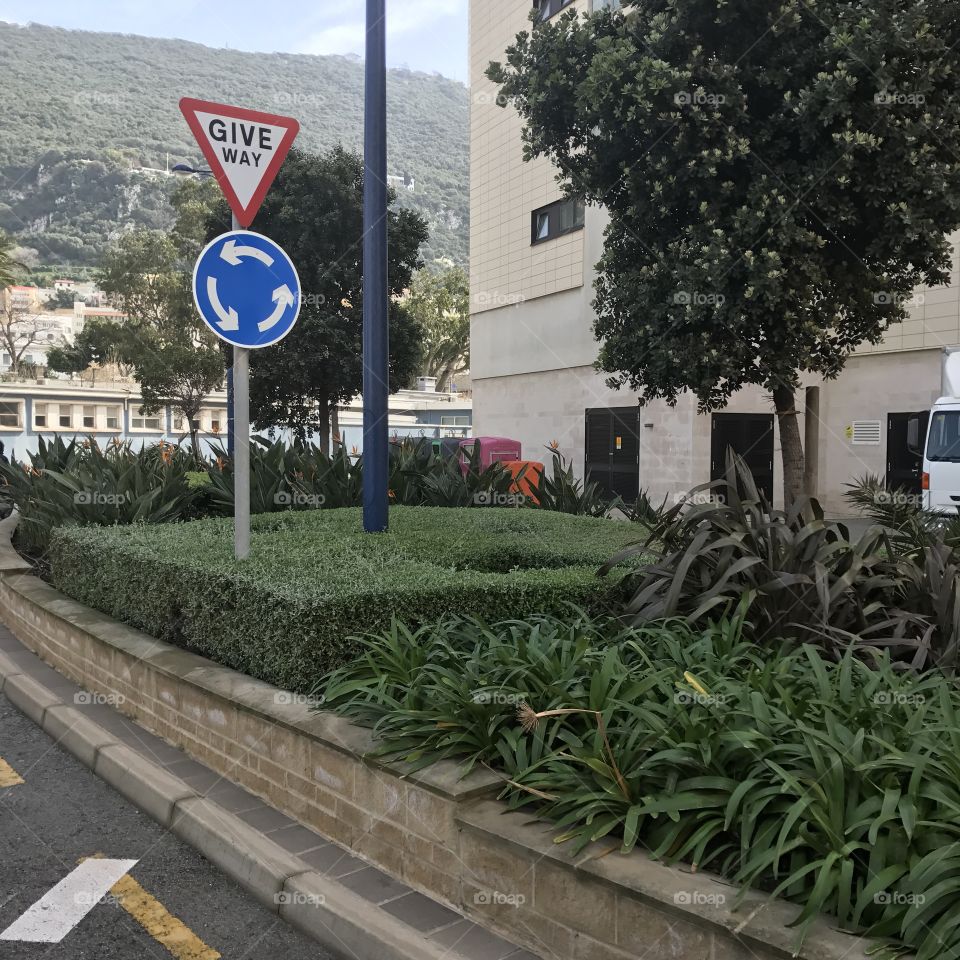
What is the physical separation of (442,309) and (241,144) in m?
53.3

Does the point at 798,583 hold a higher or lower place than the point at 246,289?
lower

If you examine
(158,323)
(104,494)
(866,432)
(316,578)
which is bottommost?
(316,578)

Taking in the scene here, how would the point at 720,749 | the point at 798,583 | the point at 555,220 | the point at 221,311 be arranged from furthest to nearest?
the point at 555,220
the point at 221,311
the point at 798,583
the point at 720,749

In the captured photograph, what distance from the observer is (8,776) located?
4.64 m

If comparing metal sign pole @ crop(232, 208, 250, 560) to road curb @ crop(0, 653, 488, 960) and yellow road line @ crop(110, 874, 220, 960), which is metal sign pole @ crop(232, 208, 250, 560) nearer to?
road curb @ crop(0, 653, 488, 960)

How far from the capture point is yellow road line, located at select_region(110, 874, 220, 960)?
299 centimetres

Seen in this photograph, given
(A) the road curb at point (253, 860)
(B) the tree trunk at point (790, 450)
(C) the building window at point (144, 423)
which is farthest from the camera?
(C) the building window at point (144, 423)

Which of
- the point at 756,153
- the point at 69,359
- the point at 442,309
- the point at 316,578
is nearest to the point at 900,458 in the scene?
the point at 756,153

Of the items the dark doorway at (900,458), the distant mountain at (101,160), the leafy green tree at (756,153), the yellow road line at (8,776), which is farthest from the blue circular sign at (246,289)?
the distant mountain at (101,160)

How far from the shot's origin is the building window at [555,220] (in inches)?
934

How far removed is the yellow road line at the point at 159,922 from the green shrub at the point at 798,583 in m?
2.38

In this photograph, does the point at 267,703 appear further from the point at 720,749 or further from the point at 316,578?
the point at 720,749

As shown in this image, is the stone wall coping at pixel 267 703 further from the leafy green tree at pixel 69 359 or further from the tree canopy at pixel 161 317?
the leafy green tree at pixel 69 359

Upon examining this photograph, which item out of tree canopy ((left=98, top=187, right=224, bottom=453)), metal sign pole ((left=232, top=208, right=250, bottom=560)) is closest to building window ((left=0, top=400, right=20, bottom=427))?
tree canopy ((left=98, top=187, right=224, bottom=453))
